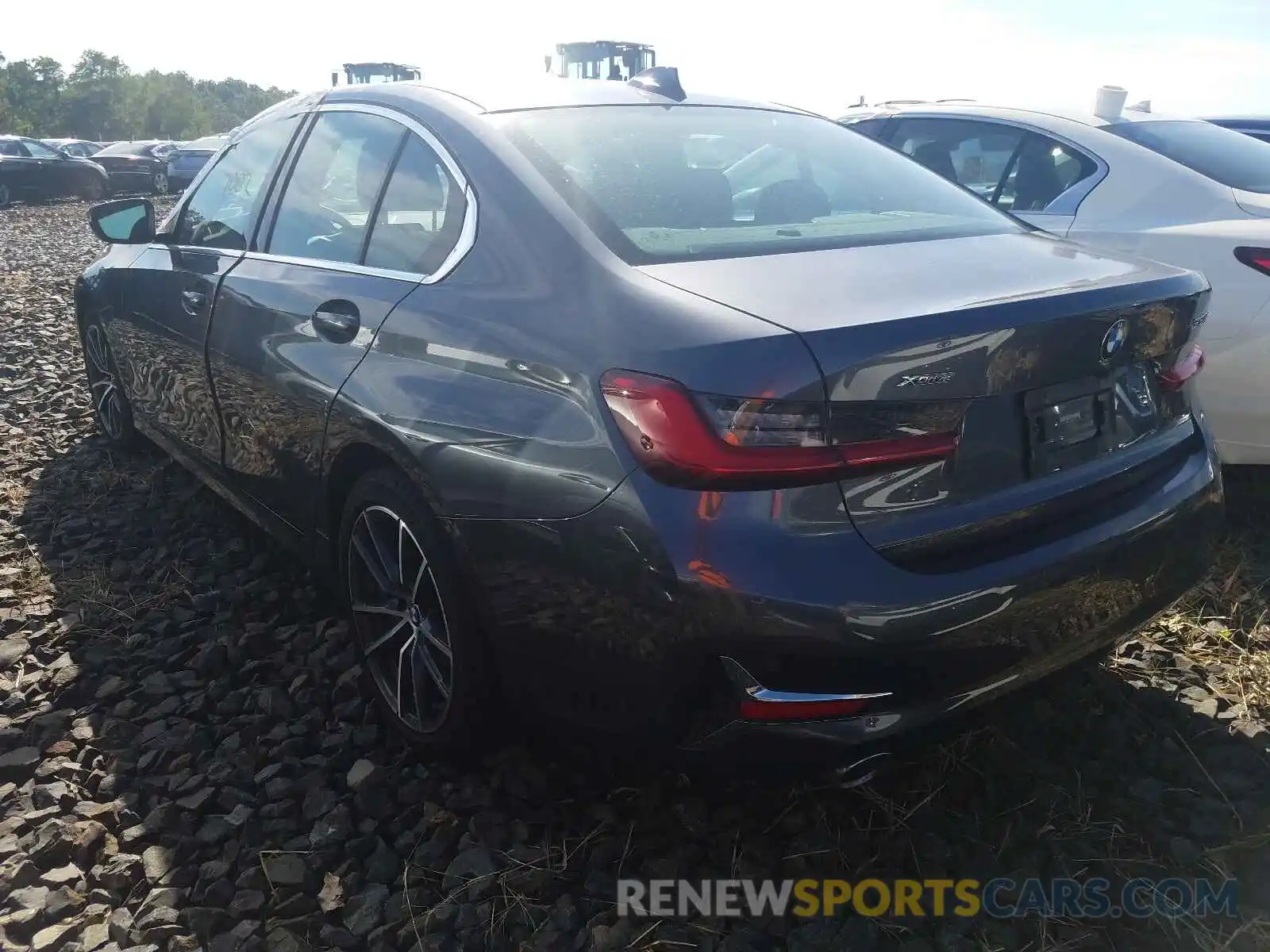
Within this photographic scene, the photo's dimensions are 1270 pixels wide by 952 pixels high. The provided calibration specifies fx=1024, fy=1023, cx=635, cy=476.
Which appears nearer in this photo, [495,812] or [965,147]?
[495,812]

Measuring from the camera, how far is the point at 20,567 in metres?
3.71

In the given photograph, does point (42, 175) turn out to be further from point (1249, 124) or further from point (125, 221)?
point (1249, 124)

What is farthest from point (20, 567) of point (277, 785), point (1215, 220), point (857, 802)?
point (1215, 220)

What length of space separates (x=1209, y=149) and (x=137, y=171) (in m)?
24.8

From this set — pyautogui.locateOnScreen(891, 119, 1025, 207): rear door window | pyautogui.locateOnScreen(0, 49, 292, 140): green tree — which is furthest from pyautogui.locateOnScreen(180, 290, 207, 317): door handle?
pyautogui.locateOnScreen(0, 49, 292, 140): green tree

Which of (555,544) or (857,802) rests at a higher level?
(555,544)

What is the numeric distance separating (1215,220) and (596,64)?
2495 centimetres

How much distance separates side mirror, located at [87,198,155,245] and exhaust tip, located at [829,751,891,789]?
330cm

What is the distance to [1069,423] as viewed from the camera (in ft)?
6.36

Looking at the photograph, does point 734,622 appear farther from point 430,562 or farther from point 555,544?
point 430,562

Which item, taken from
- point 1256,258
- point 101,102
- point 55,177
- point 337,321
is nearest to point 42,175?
point 55,177

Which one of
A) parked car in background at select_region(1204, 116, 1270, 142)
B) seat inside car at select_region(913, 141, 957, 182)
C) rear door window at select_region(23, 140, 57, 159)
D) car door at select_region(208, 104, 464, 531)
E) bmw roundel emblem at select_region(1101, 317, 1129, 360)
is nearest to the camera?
bmw roundel emblem at select_region(1101, 317, 1129, 360)

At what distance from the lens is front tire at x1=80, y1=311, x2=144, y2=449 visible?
14.7 ft

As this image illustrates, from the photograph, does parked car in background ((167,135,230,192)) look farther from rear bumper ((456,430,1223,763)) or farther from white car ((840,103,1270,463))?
rear bumper ((456,430,1223,763))
